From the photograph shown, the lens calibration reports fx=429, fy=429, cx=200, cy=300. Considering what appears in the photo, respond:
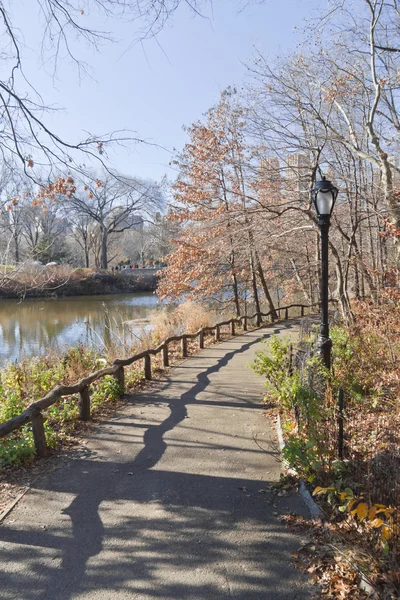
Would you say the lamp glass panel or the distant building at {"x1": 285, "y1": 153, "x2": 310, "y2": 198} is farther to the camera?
the distant building at {"x1": 285, "y1": 153, "x2": 310, "y2": 198}

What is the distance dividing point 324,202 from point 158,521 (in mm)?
5234

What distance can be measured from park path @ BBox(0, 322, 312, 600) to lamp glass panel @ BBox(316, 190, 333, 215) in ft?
11.4

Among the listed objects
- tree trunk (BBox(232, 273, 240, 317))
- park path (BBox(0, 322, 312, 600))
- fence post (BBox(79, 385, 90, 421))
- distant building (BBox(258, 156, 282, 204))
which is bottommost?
park path (BBox(0, 322, 312, 600))

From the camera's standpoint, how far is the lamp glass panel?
22.5 feet

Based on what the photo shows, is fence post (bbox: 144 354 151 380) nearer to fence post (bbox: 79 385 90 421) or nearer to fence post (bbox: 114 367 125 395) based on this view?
fence post (bbox: 114 367 125 395)

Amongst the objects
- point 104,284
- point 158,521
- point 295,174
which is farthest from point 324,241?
point 104,284

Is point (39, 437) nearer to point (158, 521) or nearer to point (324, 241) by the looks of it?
point (158, 521)

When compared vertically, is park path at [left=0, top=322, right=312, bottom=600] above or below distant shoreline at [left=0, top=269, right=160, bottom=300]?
below

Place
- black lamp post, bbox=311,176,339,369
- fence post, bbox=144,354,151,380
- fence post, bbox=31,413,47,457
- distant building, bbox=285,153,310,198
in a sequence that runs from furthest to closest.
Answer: distant building, bbox=285,153,310,198, fence post, bbox=144,354,151,380, black lamp post, bbox=311,176,339,369, fence post, bbox=31,413,47,457

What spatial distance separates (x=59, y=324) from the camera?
1019 inches

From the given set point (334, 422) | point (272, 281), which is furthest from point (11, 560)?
point (272, 281)

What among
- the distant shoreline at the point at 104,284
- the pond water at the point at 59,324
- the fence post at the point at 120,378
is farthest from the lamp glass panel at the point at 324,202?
the distant shoreline at the point at 104,284

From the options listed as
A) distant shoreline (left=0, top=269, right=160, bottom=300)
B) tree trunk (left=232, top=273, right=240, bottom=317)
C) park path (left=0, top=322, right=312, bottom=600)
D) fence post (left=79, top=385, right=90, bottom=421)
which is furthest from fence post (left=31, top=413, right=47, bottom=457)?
distant shoreline (left=0, top=269, right=160, bottom=300)

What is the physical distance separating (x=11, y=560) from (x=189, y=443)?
109 inches
